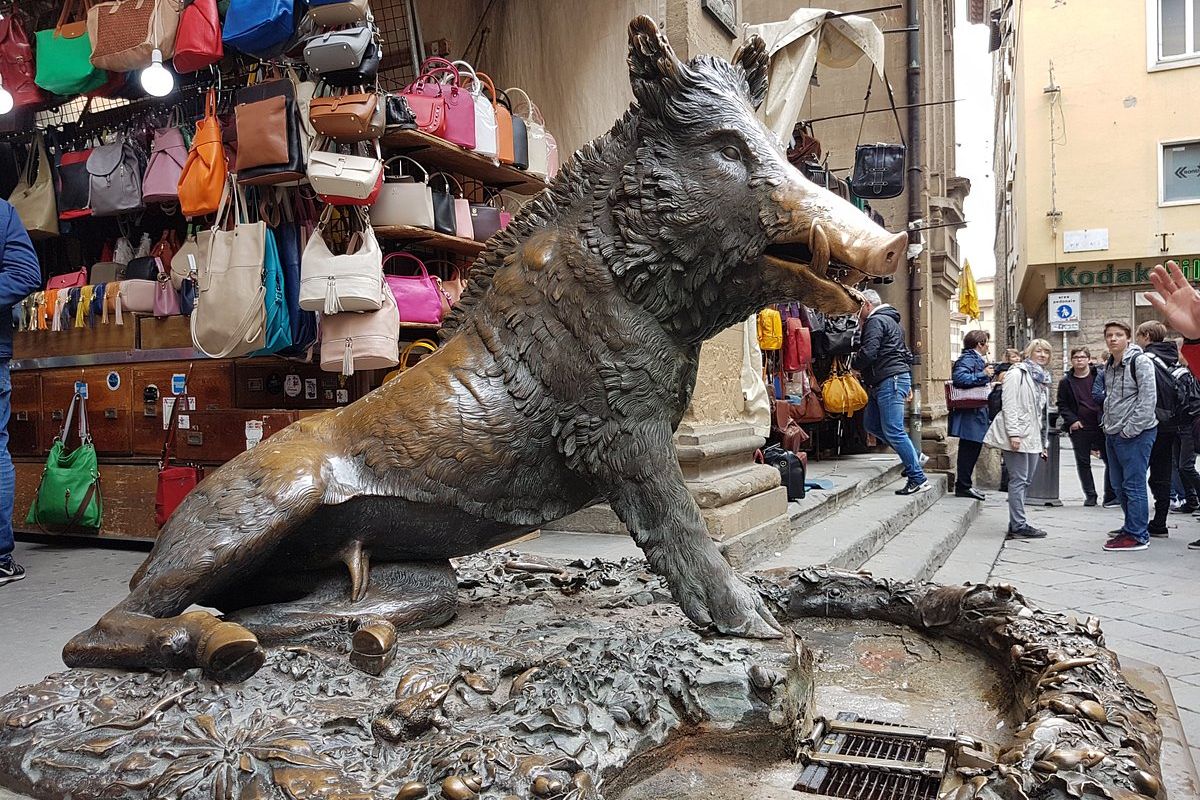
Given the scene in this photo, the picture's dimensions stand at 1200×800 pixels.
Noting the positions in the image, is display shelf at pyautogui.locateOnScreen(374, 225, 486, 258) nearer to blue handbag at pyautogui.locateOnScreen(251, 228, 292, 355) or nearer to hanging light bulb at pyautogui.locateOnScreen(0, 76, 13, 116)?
blue handbag at pyautogui.locateOnScreen(251, 228, 292, 355)

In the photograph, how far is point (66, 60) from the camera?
4410 millimetres

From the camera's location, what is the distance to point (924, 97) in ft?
34.6

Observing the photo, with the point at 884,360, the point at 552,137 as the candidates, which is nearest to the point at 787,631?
the point at 552,137

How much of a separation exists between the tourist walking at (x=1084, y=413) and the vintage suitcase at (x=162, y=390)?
6.82 metres

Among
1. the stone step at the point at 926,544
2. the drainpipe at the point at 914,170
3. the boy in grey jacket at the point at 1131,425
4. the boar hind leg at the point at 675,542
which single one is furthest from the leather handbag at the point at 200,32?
the drainpipe at the point at 914,170

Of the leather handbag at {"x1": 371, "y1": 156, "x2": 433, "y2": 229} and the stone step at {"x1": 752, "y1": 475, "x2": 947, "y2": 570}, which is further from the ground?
the leather handbag at {"x1": 371, "y1": 156, "x2": 433, "y2": 229}

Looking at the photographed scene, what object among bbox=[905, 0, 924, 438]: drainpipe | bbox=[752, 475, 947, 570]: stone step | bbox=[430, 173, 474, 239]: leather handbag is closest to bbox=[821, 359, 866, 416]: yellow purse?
bbox=[752, 475, 947, 570]: stone step

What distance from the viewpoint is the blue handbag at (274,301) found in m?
3.81

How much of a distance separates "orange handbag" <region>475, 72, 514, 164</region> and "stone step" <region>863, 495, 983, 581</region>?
276cm

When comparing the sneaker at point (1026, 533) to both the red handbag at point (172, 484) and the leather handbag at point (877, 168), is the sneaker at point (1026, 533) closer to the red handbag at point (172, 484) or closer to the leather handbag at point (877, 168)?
the leather handbag at point (877, 168)

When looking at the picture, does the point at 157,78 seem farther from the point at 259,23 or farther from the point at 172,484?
the point at 172,484

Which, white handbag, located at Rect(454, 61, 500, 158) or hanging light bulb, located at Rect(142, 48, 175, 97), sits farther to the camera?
white handbag, located at Rect(454, 61, 500, 158)

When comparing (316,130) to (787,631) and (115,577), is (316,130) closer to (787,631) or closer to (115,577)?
(115,577)

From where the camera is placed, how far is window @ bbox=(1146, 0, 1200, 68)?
1683 centimetres
